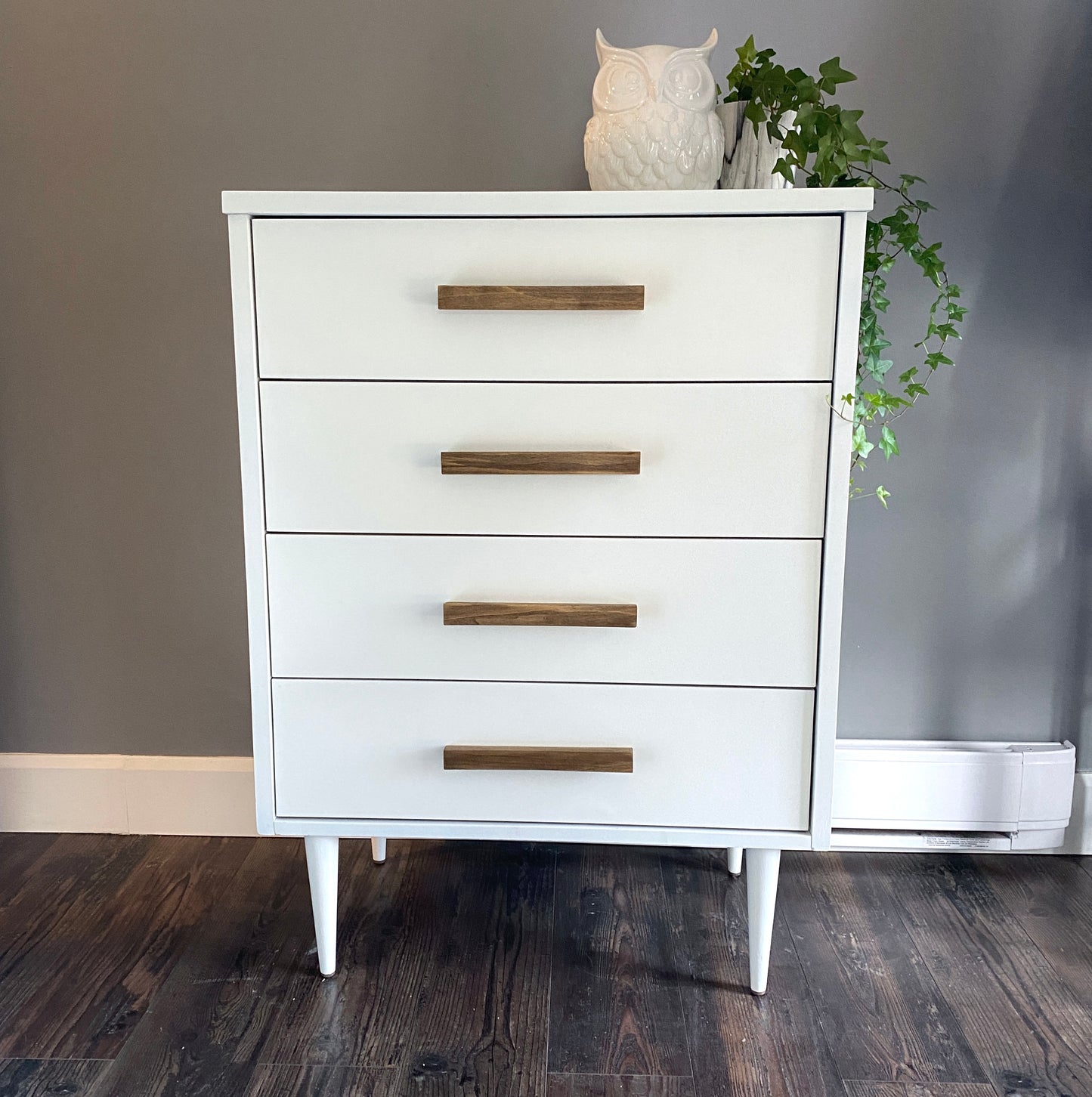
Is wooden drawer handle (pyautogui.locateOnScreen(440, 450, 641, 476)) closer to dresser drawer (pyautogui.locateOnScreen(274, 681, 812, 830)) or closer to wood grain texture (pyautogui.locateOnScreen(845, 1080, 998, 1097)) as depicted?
dresser drawer (pyautogui.locateOnScreen(274, 681, 812, 830))

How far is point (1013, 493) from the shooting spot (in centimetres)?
136

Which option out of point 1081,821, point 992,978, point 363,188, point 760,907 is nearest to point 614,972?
point 760,907

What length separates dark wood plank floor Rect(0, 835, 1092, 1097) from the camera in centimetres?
97

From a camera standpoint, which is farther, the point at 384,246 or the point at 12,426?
the point at 12,426

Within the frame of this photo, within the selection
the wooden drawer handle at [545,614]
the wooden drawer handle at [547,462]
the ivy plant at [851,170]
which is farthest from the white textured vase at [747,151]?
the wooden drawer handle at [545,614]

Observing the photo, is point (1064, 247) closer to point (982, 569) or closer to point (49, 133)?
point (982, 569)

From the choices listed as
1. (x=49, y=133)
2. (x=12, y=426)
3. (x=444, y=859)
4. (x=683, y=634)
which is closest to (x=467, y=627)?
(x=683, y=634)

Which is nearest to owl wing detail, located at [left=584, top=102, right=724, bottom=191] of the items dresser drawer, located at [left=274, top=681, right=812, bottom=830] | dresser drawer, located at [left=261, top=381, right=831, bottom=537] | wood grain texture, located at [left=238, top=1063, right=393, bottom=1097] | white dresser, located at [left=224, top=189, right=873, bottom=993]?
white dresser, located at [left=224, top=189, right=873, bottom=993]

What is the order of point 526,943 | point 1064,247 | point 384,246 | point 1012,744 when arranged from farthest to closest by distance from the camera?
point 1012,744 → point 1064,247 → point 526,943 → point 384,246

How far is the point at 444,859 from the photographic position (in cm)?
142

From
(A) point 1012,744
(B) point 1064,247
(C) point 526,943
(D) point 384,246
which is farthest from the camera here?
(A) point 1012,744

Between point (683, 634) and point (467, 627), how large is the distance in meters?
0.23

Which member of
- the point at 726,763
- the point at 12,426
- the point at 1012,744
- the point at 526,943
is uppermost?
the point at 12,426

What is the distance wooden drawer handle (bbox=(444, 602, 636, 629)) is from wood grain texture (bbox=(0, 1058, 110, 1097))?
599 mm
